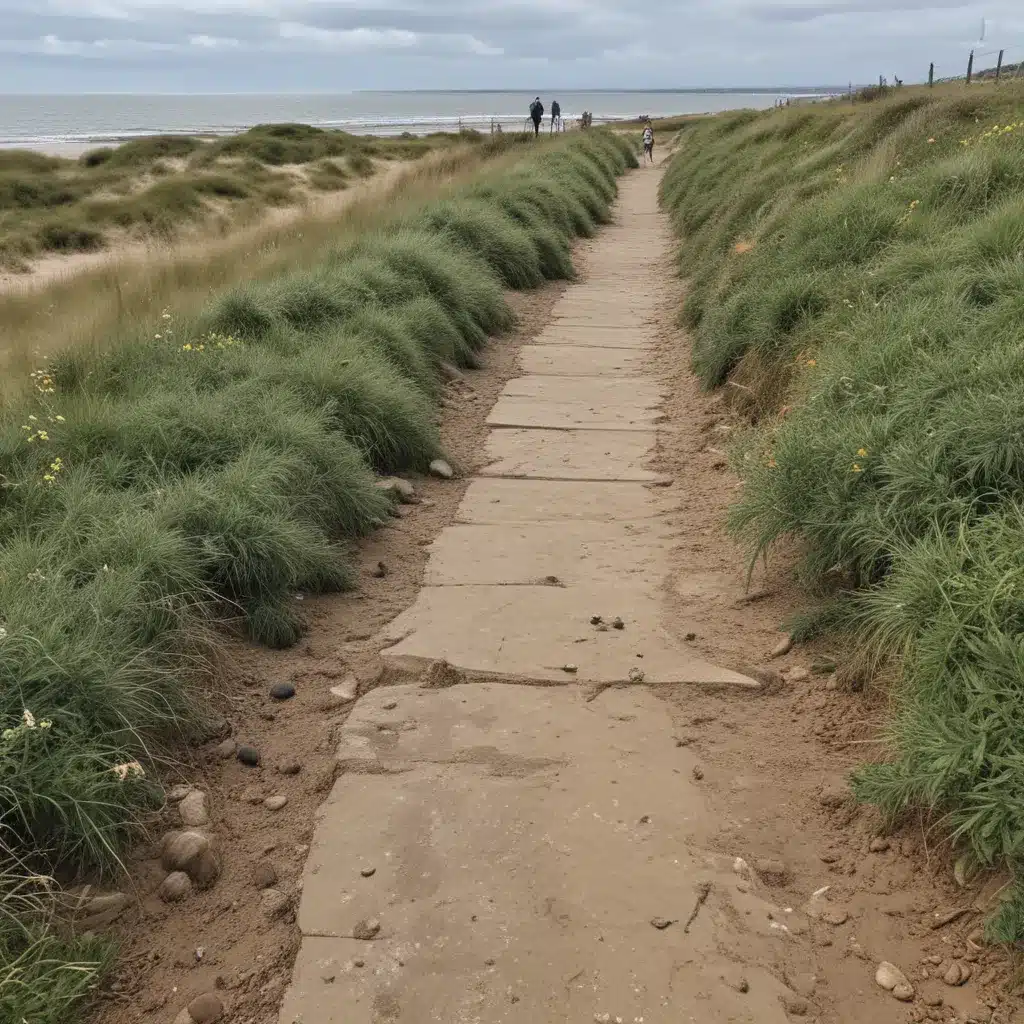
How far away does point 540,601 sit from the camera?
14.0 ft

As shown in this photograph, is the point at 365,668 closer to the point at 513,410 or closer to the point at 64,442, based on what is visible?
the point at 64,442

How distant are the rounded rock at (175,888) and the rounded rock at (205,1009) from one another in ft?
1.27

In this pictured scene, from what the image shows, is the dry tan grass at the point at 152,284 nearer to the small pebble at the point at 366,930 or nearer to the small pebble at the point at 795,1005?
the small pebble at the point at 366,930

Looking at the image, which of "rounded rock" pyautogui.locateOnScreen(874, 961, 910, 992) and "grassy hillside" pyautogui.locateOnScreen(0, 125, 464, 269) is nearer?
"rounded rock" pyautogui.locateOnScreen(874, 961, 910, 992)

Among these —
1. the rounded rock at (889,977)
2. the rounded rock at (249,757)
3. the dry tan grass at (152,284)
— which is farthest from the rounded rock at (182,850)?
the dry tan grass at (152,284)

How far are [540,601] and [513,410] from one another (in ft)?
10.9

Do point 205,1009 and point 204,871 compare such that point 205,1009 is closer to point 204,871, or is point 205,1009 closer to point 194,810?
point 204,871

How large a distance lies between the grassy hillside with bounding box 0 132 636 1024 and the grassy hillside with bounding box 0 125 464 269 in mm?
12400

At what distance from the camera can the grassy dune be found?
2.55 meters

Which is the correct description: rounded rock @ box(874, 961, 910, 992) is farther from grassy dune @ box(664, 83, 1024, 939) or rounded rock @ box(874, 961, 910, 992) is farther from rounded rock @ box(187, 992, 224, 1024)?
rounded rock @ box(187, 992, 224, 1024)

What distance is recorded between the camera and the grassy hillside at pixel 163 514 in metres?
2.54

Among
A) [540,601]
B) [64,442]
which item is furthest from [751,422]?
[64,442]

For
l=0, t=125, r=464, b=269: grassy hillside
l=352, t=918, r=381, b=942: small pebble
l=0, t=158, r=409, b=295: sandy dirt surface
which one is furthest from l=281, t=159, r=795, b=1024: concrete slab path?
l=0, t=125, r=464, b=269: grassy hillside

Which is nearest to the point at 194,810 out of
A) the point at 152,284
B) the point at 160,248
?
the point at 152,284
